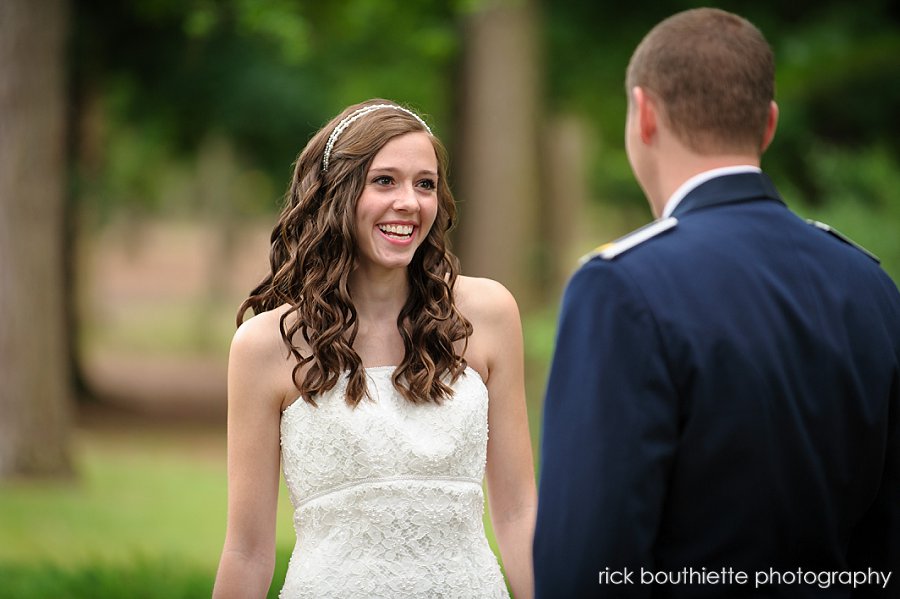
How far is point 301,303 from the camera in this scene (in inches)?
147

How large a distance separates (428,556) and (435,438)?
0.37 m

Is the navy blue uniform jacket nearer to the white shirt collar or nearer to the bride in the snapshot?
the white shirt collar

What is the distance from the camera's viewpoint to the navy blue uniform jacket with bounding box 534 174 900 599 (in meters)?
2.34

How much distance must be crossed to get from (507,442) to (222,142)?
1855 centimetres

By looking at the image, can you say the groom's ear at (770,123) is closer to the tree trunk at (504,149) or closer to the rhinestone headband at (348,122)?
the rhinestone headband at (348,122)

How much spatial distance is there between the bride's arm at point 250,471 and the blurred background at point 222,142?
1.08 metres

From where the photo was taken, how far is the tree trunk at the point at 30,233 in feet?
41.8

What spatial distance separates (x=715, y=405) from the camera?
2.35 m

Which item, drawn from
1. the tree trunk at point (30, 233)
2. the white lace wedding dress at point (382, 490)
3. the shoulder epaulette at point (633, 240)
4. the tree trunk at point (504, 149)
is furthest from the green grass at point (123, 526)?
the tree trunk at point (504, 149)

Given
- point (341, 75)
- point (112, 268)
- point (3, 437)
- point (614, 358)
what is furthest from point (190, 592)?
point (112, 268)

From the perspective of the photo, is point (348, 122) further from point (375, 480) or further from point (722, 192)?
point (722, 192)

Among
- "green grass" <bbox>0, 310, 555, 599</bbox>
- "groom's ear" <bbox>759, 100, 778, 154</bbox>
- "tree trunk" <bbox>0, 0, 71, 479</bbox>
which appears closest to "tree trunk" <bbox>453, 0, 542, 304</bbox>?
"green grass" <bbox>0, 310, 555, 599</bbox>

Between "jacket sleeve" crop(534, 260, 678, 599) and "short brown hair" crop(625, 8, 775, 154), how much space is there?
0.37m

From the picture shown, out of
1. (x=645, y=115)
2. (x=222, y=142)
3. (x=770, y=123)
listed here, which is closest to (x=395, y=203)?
(x=645, y=115)
